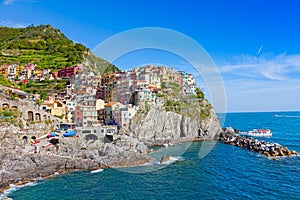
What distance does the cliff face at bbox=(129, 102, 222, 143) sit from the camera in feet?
107

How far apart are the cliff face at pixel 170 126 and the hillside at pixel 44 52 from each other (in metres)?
17.7

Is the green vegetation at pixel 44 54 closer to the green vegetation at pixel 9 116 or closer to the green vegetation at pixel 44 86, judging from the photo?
the green vegetation at pixel 44 86

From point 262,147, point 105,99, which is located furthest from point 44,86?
point 262,147

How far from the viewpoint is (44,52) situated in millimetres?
58844

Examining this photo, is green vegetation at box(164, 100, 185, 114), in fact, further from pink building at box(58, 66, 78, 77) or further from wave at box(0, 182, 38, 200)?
wave at box(0, 182, 38, 200)

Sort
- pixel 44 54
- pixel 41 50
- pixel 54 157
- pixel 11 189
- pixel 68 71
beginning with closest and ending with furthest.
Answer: pixel 11 189 → pixel 54 157 → pixel 68 71 → pixel 44 54 → pixel 41 50

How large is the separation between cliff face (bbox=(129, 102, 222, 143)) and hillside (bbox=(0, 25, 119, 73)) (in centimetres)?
1774

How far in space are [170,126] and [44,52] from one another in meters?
42.8

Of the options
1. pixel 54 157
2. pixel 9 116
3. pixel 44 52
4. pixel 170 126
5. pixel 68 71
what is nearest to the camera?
pixel 54 157

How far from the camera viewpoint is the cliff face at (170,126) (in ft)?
107

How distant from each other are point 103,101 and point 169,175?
60.9ft

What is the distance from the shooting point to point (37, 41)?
63125mm

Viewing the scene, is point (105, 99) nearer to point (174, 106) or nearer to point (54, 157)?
point (174, 106)

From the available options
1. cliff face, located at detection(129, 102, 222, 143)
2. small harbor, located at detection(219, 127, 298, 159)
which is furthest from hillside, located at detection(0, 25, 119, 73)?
small harbor, located at detection(219, 127, 298, 159)
